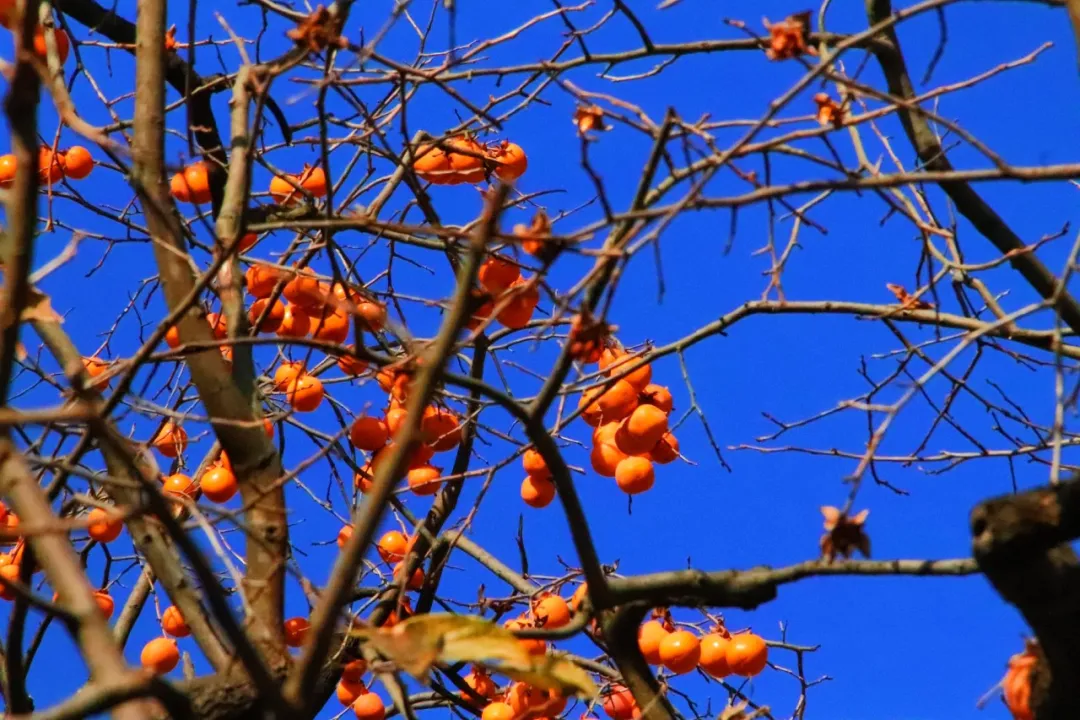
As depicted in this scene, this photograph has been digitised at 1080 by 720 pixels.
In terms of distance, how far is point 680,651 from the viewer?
7.25 ft

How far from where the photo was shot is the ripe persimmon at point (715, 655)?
229cm

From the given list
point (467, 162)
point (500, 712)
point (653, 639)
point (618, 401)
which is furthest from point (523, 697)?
point (467, 162)

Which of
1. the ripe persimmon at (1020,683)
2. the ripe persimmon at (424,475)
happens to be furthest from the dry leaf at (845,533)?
the ripe persimmon at (424,475)

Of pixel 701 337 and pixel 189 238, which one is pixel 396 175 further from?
pixel 701 337

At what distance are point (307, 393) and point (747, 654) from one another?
998mm

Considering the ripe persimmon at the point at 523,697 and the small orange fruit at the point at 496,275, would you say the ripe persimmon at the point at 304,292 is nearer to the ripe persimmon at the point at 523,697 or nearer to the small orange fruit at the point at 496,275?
the small orange fruit at the point at 496,275

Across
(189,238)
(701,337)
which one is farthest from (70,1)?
(701,337)

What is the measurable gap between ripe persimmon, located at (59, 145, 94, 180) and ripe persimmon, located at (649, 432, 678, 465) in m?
1.36

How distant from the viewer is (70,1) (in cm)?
Answer: 258

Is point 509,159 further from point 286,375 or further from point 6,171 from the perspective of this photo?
point 6,171

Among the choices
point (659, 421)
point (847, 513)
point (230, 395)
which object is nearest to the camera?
point (847, 513)

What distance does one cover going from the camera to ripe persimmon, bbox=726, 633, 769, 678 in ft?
7.41

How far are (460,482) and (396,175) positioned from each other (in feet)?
2.17

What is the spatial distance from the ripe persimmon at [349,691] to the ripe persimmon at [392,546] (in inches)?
10.5
